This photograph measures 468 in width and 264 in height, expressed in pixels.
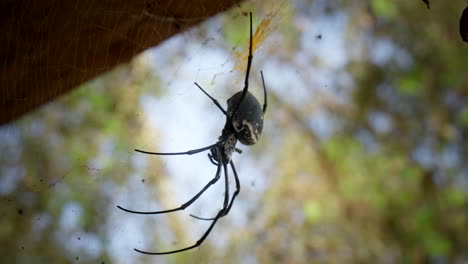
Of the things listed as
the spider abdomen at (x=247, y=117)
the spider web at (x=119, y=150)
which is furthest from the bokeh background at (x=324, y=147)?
the spider abdomen at (x=247, y=117)

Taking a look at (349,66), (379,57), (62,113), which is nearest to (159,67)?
(62,113)

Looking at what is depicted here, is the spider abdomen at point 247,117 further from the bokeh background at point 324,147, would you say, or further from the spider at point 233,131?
the bokeh background at point 324,147

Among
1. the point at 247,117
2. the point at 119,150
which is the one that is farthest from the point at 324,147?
the point at 247,117

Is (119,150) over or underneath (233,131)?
underneath

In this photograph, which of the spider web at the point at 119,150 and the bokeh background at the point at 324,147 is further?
the bokeh background at the point at 324,147

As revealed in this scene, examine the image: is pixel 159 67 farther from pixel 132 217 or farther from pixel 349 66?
pixel 349 66

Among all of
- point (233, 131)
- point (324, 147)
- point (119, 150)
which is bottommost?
point (324, 147)

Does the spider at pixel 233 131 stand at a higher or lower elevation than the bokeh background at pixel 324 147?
higher

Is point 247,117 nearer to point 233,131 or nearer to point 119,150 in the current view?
point 233,131
